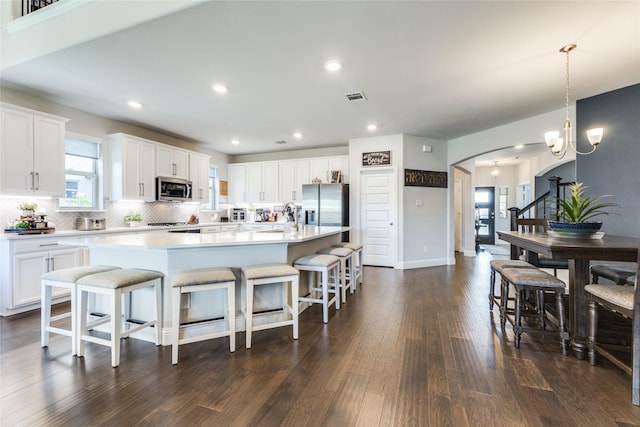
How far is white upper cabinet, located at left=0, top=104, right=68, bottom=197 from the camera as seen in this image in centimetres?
330

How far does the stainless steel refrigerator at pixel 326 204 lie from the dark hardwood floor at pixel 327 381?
3.12 metres

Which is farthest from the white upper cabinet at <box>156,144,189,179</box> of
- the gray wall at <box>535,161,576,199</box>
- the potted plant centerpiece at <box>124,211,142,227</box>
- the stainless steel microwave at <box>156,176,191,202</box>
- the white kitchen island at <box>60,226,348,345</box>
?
the gray wall at <box>535,161,576,199</box>

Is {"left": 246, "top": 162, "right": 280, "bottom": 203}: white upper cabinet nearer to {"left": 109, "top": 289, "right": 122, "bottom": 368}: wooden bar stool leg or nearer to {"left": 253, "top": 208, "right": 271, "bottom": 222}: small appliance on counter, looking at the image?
{"left": 253, "top": 208, "right": 271, "bottom": 222}: small appliance on counter

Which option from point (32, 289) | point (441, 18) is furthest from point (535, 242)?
point (32, 289)

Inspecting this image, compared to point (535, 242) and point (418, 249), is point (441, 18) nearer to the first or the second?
point (535, 242)

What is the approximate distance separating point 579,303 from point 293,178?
5358 millimetres

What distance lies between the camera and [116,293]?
2096 mm

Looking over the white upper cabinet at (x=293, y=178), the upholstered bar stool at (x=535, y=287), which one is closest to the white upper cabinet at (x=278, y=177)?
the white upper cabinet at (x=293, y=178)

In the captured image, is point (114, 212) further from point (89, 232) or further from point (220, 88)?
point (220, 88)

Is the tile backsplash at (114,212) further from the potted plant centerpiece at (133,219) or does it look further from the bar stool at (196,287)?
the bar stool at (196,287)

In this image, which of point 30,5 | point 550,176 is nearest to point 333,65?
point 30,5

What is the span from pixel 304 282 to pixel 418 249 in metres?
3.20

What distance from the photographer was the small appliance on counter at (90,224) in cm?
413

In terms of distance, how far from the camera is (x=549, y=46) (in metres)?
2.52
